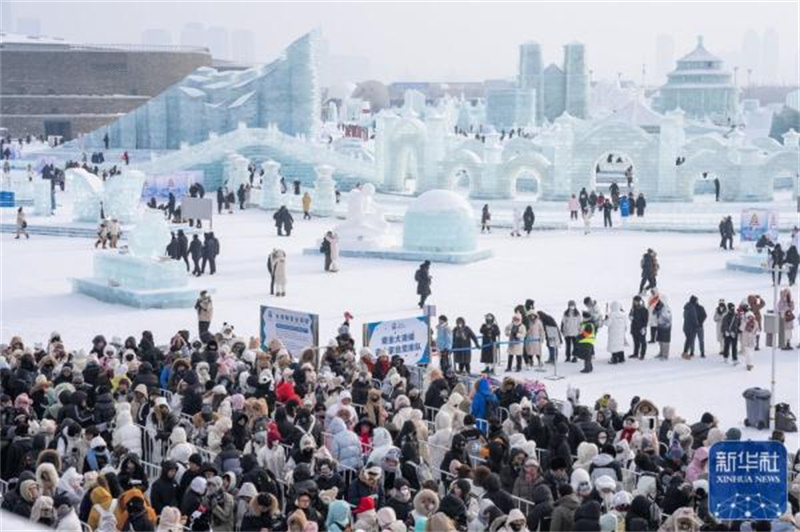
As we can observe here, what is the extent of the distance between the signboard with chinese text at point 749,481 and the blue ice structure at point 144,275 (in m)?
16.7

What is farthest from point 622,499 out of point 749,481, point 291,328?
point 291,328

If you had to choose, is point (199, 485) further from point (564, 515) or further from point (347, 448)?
point (564, 515)

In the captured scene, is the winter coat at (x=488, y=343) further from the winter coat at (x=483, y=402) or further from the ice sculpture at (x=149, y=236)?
the ice sculpture at (x=149, y=236)

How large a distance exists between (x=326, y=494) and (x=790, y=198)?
42.1 metres

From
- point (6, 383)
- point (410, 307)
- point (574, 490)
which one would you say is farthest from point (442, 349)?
point (574, 490)

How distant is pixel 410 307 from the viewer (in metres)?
24.3

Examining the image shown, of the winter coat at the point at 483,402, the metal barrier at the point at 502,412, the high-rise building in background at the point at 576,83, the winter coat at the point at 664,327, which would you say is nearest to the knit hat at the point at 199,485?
the winter coat at the point at 483,402

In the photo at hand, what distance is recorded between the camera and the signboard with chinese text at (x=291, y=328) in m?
17.8

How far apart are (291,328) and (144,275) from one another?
24.4ft

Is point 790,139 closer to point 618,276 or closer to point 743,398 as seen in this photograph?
point 618,276

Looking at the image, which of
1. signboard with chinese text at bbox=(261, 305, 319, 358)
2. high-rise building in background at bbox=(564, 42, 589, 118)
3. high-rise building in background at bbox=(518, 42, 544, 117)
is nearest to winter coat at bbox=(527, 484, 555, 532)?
signboard with chinese text at bbox=(261, 305, 319, 358)

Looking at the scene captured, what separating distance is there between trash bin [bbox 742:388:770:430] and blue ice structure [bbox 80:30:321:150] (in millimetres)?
45223

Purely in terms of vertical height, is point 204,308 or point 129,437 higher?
point 204,308

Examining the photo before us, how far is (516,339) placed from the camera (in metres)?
19.4
